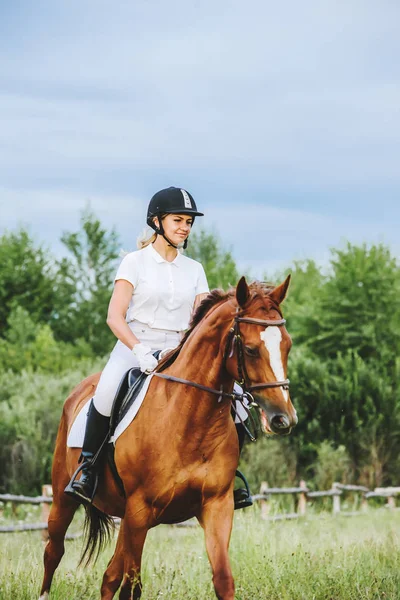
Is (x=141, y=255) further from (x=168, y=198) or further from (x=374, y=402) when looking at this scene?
(x=374, y=402)

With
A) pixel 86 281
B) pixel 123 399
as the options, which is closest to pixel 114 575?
pixel 123 399

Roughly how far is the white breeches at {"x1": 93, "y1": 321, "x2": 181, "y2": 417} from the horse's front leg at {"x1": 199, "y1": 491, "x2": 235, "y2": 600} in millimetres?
1154

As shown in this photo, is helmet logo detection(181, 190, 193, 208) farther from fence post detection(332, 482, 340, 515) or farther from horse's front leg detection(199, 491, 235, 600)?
fence post detection(332, 482, 340, 515)

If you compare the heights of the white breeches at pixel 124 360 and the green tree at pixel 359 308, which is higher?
the green tree at pixel 359 308

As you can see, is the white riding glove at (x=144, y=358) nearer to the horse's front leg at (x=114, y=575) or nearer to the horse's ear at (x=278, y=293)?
the horse's ear at (x=278, y=293)

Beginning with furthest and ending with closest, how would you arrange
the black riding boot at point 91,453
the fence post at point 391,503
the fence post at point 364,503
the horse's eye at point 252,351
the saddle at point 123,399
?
the fence post at point 364,503, the fence post at point 391,503, the black riding boot at point 91,453, the saddle at point 123,399, the horse's eye at point 252,351

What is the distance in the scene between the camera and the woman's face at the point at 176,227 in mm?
6852

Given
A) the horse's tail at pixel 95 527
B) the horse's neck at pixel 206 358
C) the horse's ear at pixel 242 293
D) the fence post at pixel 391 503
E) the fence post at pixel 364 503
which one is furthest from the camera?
the fence post at pixel 364 503

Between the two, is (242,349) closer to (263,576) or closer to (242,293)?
(242,293)

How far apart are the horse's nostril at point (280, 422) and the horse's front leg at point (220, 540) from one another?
0.95m

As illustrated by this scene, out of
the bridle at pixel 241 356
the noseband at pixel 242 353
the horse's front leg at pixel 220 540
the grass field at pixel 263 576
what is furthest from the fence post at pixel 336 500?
the noseband at pixel 242 353

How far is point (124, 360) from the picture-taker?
6.91 m

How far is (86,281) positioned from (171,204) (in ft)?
147

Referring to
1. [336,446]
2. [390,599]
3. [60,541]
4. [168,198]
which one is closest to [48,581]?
[60,541]
